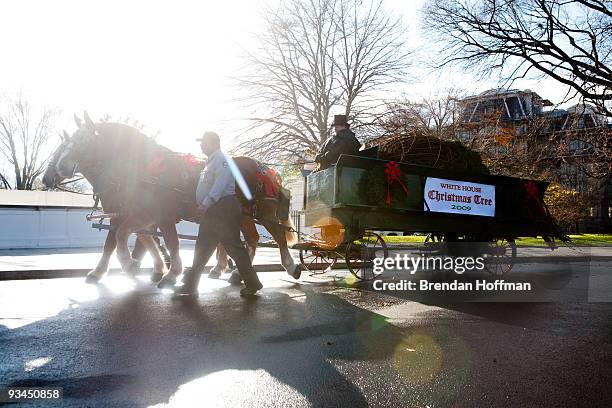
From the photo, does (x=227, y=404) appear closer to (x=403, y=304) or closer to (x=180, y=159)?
(x=403, y=304)

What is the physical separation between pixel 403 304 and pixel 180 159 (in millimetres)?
4217

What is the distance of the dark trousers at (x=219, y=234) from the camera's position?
21.1ft

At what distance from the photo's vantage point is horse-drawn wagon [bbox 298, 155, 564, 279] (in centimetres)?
788

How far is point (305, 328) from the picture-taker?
4.92 m

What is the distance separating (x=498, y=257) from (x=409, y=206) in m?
3.26

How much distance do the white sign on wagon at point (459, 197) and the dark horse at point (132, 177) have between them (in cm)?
268

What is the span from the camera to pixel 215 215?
643cm

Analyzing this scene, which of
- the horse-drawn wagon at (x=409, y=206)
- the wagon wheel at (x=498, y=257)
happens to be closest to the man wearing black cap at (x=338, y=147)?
the horse-drawn wagon at (x=409, y=206)

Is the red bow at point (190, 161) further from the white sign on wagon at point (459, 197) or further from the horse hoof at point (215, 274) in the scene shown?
the white sign on wagon at point (459, 197)

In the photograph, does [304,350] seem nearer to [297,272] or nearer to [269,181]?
[297,272]

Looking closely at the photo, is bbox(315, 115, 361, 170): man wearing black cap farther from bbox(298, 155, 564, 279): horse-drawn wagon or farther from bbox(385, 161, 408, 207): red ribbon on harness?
bbox(385, 161, 408, 207): red ribbon on harness

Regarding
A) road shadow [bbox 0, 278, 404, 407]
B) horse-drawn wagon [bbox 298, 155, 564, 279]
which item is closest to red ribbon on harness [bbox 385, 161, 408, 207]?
horse-drawn wagon [bbox 298, 155, 564, 279]

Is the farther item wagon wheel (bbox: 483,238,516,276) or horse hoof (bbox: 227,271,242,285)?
wagon wheel (bbox: 483,238,516,276)

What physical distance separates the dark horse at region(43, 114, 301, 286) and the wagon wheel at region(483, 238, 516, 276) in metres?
4.46
